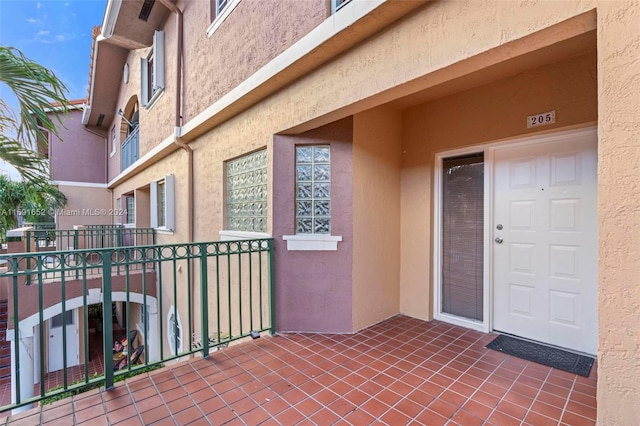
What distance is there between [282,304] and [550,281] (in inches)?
112

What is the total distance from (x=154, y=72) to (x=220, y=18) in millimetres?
3043

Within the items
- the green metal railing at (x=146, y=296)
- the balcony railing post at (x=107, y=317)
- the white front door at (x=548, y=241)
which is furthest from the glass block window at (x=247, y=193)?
the white front door at (x=548, y=241)

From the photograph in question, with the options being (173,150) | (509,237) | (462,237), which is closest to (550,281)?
(509,237)

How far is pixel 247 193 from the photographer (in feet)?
14.3

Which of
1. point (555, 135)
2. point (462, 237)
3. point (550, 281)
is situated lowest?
point (550, 281)

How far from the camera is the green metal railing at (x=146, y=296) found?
2.26 metres

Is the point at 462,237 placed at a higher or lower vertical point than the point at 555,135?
lower

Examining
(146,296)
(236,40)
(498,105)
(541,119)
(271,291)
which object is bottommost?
(146,296)

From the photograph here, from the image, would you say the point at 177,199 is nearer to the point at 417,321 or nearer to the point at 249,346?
the point at 249,346

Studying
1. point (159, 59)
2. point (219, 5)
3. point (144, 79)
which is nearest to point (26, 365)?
point (159, 59)

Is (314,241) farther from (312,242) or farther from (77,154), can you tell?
(77,154)

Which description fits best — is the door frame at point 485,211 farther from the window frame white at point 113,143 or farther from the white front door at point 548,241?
the window frame white at point 113,143

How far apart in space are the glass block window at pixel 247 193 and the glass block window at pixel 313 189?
0.58 m

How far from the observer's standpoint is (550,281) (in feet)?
9.92
